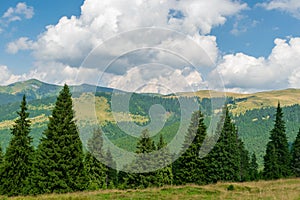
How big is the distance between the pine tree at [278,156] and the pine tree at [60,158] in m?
33.0

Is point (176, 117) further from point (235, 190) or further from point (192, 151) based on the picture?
point (192, 151)

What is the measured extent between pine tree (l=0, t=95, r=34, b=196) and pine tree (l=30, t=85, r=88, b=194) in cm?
198

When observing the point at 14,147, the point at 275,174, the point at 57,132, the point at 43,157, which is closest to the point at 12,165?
the point at 14,147

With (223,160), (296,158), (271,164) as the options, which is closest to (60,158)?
(223,160)

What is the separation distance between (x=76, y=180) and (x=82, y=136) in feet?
77.6

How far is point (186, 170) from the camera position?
4806cm

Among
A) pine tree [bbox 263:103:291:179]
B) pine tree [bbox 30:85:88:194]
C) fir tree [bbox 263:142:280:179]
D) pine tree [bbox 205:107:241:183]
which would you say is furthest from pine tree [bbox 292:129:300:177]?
pine tree [bbox 30:85:88:194]

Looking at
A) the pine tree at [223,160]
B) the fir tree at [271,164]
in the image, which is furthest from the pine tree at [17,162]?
the fir tree at [271,164]

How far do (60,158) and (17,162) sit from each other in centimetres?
567

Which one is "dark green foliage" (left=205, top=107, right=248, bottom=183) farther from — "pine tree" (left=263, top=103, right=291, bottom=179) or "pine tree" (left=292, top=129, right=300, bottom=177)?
"pine tree" (left=292, top=129, right=300, bottom=177)

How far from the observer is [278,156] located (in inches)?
2264

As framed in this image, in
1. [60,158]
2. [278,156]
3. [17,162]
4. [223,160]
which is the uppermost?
[60,158]

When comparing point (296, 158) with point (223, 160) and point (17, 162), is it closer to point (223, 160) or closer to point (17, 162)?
point (223, 160)

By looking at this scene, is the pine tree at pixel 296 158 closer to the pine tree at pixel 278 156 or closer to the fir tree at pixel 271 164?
the pine tree at pixel 278 156
